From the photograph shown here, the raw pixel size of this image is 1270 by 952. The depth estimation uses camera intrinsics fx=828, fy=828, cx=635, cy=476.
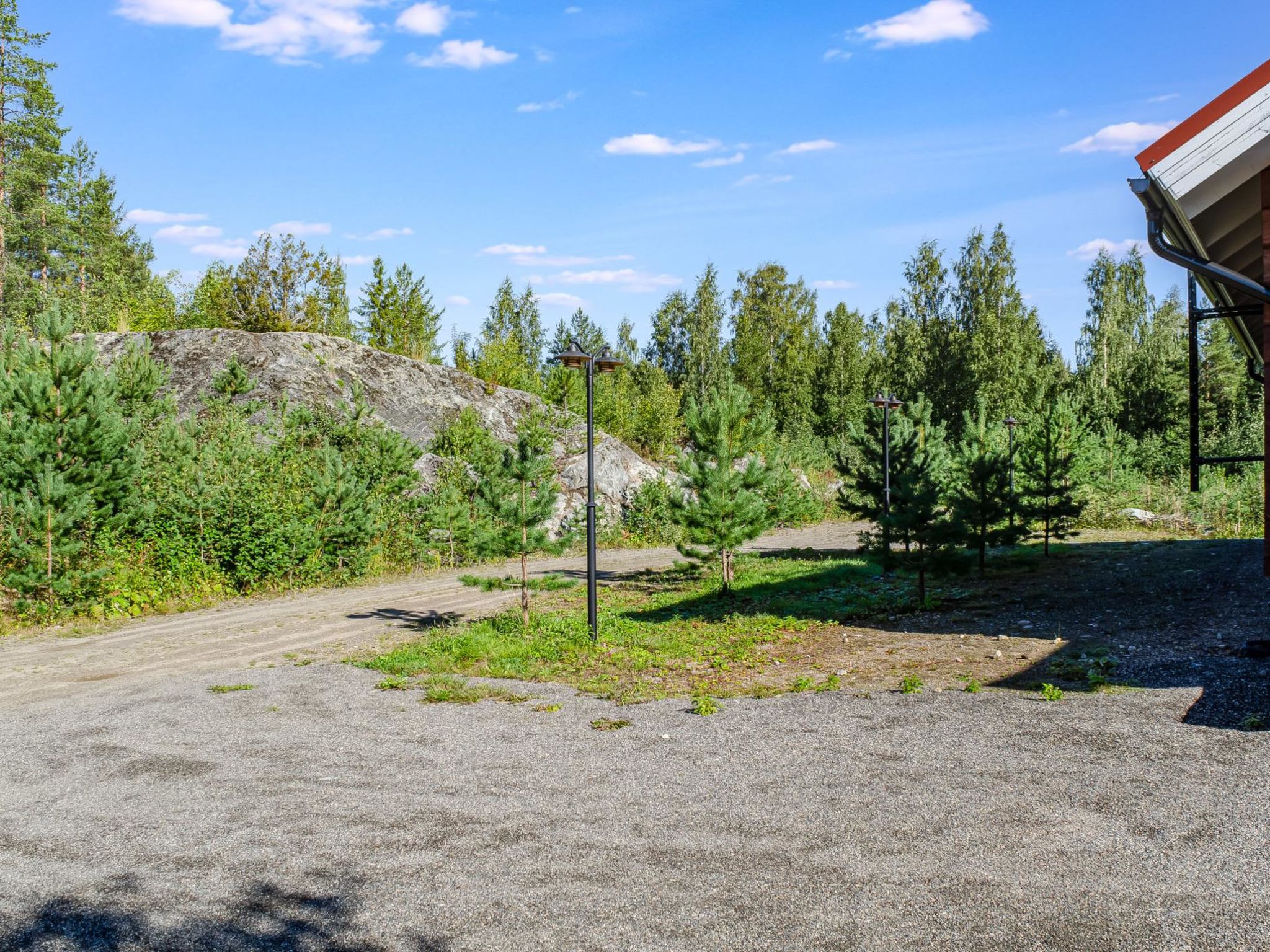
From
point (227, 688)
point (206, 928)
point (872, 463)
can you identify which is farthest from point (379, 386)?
point (206, 928)

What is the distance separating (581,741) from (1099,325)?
41089mm

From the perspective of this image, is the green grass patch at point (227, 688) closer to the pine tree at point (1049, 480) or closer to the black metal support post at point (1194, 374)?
the black metal support post at point (1194, 374)

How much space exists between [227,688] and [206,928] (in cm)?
590

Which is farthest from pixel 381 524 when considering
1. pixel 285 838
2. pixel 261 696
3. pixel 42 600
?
pixel 285 838

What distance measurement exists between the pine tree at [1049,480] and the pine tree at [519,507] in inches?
406

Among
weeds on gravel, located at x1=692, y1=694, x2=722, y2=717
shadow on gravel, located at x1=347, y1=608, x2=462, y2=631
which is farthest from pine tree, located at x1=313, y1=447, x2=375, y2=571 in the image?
weeds on gravel, located at x1=692, y1=694, x2=722, y2=717

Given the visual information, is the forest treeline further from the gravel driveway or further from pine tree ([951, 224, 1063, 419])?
the gravel driveway

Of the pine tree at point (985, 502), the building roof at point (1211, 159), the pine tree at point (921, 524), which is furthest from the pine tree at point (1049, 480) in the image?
the building roof at point (1211, 159)

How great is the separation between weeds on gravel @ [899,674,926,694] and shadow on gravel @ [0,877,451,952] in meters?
5.46

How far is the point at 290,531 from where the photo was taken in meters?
16.3

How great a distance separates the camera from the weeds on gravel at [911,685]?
796cm

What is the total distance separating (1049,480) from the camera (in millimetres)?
17516

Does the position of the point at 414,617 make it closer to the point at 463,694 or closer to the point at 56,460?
the point at 463,694

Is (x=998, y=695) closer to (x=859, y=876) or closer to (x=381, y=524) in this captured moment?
(x=859, y=876)
